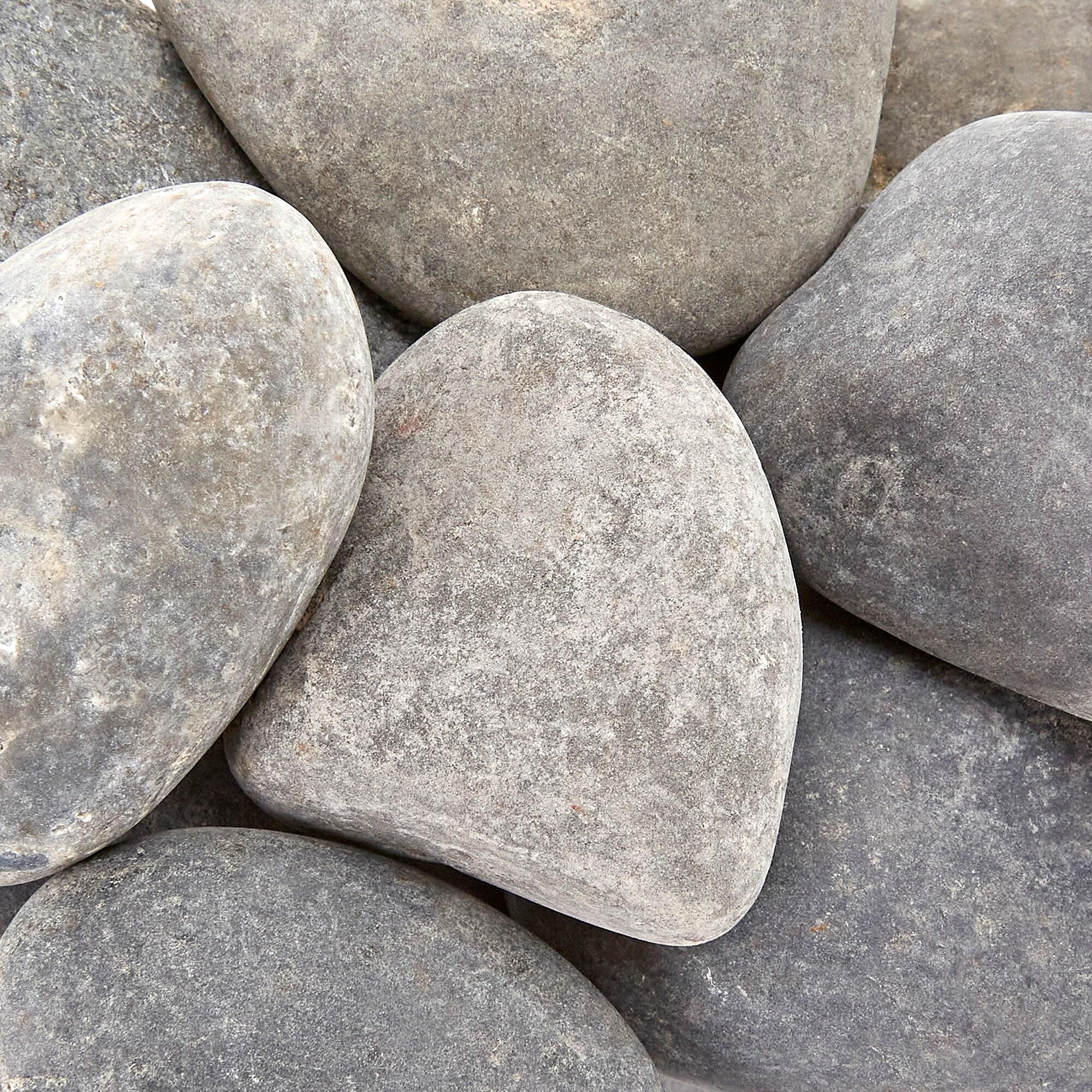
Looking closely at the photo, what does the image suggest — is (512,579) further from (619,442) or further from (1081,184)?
(1081,184)

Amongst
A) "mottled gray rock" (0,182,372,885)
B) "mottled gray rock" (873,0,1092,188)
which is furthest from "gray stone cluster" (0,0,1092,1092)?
"mottled gray rock" (873,0,1092,188)

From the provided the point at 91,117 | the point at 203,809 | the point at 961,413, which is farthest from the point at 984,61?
the point at 203,809

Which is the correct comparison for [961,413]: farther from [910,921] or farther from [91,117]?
[91,117]

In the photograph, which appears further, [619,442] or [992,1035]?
[992,1035]

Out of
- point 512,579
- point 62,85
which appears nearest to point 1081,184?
point 512,579

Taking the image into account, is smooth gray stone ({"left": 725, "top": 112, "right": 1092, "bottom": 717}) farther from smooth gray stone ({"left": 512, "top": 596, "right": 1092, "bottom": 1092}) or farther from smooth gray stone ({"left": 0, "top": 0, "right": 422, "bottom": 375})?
smooth gray stone ({"left": 0, "top": 0, "right": 422, "bottom": 375})

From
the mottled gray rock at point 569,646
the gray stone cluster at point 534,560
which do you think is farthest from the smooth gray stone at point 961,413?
the mottled gray rock at point 569,646
